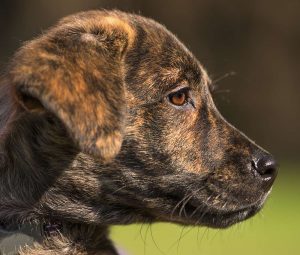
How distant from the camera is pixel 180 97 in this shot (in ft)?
16.1

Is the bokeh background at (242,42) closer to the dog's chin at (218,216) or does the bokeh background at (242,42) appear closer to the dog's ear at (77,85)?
the dog's chin at (218,216)

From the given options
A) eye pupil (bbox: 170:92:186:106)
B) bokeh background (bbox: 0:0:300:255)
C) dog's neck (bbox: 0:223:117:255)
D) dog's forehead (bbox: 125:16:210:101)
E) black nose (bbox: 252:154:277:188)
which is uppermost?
dog's forehead (bbox: 125:16:210:101)

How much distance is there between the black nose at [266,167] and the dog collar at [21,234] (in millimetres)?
1090

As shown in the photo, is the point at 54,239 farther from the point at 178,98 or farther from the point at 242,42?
the point at 242,42

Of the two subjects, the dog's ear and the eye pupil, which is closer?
the dog's ear

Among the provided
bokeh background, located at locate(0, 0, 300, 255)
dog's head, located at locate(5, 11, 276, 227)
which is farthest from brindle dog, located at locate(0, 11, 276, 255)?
bokeh background, located at locate(0, 0, 300, 255)

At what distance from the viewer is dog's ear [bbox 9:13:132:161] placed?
412 centimetres

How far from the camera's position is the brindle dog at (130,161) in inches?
184

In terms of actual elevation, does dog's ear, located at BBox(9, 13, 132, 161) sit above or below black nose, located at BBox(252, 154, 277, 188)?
above

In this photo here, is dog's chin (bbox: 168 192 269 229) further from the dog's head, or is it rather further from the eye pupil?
the eye pupil

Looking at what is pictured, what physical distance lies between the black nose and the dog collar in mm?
1090

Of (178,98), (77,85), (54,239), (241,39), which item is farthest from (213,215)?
(241,39)

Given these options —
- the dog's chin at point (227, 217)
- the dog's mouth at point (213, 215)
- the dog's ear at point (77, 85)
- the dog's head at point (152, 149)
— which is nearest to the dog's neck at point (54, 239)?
the dog's head at point (152, 149)

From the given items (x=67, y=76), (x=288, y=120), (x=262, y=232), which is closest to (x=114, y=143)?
(x=67, y=76)
